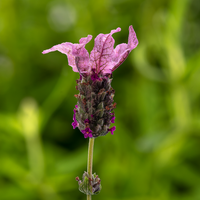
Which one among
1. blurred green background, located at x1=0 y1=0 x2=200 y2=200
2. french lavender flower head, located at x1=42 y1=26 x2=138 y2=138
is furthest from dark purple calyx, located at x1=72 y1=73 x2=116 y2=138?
blurred green background, located at x1=0 y1=0 x2=200 y2=200

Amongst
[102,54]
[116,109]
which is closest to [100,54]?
[102,54]

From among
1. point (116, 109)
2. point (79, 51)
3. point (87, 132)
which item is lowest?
point (87, 132)

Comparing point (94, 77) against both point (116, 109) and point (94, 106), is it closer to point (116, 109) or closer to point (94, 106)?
point (94, 106)

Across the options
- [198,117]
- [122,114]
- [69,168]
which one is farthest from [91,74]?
[122,114]

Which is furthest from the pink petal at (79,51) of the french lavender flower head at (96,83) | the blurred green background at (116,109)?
the blurred green background at (116,109)

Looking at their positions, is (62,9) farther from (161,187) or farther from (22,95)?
(161,187)

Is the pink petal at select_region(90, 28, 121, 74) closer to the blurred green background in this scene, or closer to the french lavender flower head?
the french lavender flower head

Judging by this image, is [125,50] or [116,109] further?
[116,109]
